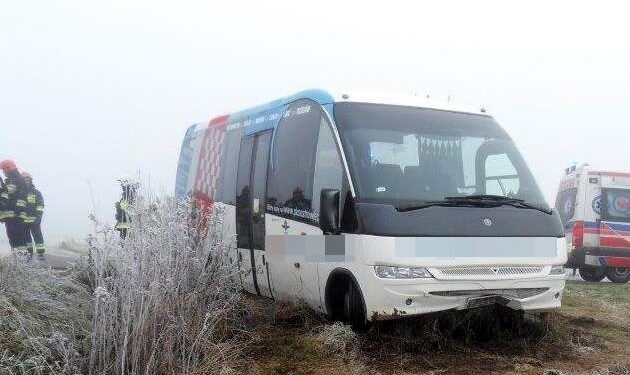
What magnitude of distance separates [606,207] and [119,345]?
1171cm

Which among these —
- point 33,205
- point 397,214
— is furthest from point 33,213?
point 397,214

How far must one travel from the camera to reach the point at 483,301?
16.9 feet

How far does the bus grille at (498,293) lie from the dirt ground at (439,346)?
318mm

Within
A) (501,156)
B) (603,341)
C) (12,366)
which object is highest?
(501,156)

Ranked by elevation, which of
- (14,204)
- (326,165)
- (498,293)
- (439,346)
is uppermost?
(326,165)

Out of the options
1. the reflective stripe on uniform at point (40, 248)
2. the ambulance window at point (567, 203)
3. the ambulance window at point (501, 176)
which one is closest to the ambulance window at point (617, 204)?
the ambulance window at point (567, 203)

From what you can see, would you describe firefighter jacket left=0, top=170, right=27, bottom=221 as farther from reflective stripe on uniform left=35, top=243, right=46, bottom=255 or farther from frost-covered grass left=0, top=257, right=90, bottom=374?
frost-covered grass left=0, top=257, right=90, bottom=374

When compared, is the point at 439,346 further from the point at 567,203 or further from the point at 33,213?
the point at 567,203

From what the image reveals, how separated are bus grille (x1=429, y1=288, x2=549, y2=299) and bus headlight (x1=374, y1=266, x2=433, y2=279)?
7.4 inches

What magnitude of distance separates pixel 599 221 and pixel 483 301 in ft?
29.9

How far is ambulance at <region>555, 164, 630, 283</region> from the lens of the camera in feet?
42.7

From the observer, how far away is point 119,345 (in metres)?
3.92

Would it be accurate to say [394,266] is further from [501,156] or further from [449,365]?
[501,156]

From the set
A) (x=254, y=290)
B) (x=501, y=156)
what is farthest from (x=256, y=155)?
(x=501, y=156)
